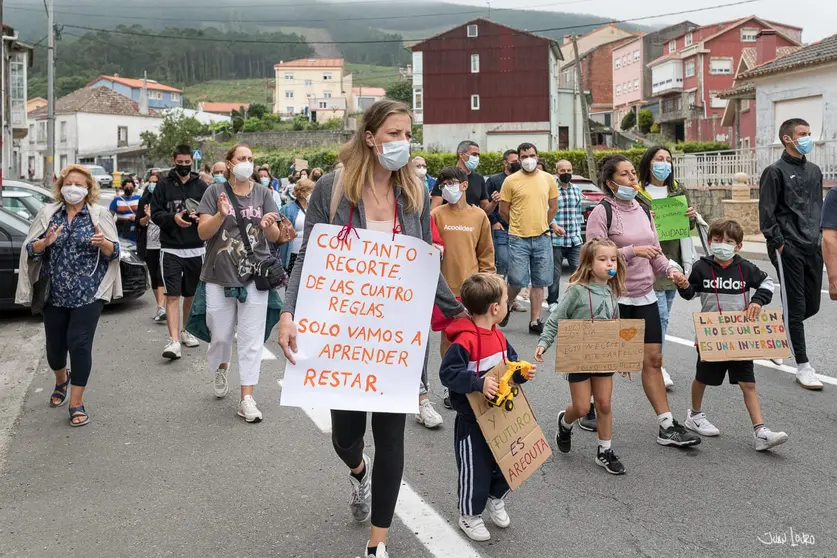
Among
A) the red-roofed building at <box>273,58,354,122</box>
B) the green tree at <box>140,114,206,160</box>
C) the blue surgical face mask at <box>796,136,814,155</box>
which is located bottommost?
the blue surgical face mask at <box>796,136,814,155</box>

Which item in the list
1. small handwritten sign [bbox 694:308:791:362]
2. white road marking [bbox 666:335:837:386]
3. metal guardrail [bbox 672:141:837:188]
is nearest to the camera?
small handwritten sign [bbox 694:308:791:362]

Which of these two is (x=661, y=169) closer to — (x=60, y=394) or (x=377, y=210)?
(x=377, y=210)

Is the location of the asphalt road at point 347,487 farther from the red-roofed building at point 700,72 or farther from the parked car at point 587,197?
the red-roofed building at point 700,72

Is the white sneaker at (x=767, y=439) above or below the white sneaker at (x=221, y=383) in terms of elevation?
below

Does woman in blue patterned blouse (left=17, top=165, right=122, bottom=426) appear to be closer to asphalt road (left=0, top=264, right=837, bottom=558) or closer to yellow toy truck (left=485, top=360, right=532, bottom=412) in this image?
asphalt road (left=0, top=264, right=837, bottom=558)

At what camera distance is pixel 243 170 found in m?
6.25

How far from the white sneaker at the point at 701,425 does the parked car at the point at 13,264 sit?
7423 millimetres

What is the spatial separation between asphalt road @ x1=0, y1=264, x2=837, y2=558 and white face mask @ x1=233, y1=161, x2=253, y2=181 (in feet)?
5.98

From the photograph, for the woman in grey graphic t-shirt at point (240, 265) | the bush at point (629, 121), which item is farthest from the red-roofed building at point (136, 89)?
the woman in grey graphic t-shirt at point (240, 265)

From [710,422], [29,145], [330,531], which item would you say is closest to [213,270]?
[330,531]

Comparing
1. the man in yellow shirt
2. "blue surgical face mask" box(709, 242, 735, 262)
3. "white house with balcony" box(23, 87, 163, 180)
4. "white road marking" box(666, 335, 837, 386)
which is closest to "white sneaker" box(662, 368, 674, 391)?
"white road marking" box(666, 335, 837, 386)

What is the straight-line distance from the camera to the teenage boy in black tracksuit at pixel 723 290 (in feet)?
18.5

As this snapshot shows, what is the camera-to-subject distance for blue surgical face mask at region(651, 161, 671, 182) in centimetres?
636

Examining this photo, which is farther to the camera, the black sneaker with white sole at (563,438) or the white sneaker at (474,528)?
the black sneaker with white sole at (563,438)
